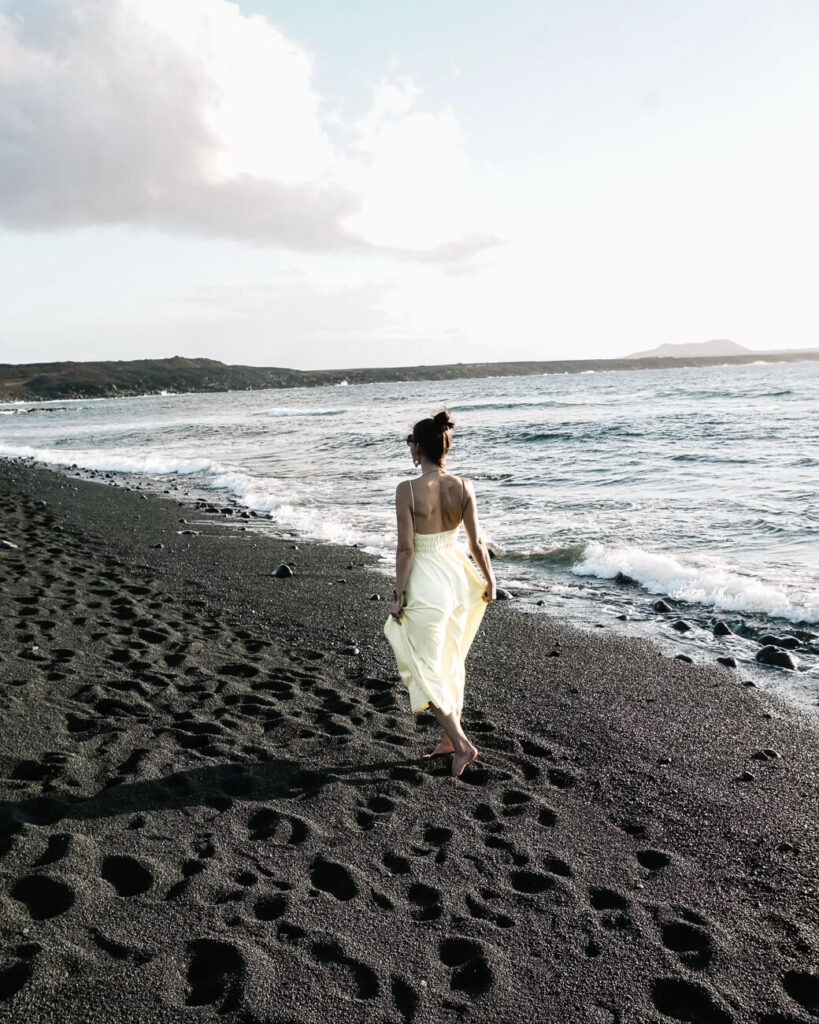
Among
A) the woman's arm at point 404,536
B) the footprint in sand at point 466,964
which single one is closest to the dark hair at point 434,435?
the woman's arm at point 404,536

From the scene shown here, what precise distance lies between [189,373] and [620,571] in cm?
12598

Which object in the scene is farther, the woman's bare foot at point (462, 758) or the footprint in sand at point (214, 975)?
the woman's bare foot at point (462, 758)

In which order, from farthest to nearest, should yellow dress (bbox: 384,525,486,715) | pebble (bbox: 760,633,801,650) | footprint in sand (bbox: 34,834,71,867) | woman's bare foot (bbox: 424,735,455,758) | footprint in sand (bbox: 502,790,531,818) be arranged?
1. pebble (bbox: 760,633,801,650)
2. woman's bare foot (bbox: 424,735,455,758)
3. yellow dress (bbox: 384,525,486,715)
4. footprint in sand (bbox: 502,790,531,818)
5. footprint in sand (bbox: 34,834,71,867)

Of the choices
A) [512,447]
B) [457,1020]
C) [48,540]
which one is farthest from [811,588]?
[512,447]

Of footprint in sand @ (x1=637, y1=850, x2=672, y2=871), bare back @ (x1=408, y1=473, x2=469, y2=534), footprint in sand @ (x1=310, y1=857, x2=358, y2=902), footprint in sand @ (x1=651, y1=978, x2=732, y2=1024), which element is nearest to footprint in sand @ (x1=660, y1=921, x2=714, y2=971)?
footprint in sand @ (x1=651, y1=978, x2=732, y2=1024)

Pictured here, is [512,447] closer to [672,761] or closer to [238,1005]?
[672,761]

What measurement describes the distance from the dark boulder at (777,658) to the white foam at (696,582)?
1304mm

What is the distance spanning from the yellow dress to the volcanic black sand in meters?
0.52

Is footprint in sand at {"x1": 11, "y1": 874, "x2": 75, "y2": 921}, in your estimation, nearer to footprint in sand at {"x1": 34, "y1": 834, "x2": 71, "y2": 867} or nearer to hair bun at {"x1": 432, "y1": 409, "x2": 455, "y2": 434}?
footprint in sand at {"x1": 34, "y1": 834, "x2": 71, "y2": 867}

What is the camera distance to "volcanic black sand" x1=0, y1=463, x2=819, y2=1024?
2.71 m

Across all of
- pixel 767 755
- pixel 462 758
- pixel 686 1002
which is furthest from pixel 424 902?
pixel 767 755

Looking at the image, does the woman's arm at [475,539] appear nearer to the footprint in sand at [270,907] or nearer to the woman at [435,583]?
the woman at [435,583]

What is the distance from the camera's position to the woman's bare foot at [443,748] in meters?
4.65

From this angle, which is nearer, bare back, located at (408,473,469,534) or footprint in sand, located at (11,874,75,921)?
footprint in sand, located at (11,874,75,921)
